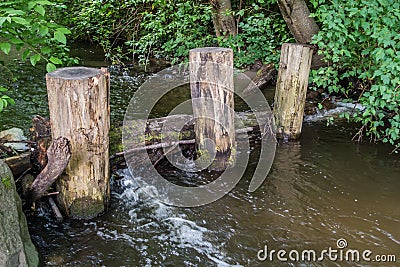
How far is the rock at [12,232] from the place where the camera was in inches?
102

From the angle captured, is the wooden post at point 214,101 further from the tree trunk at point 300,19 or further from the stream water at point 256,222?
the tree trunk at point 300,19

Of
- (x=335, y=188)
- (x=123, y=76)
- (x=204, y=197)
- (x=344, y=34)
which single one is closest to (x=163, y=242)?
(x=204, y=197)

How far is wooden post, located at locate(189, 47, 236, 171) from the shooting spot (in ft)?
13.6

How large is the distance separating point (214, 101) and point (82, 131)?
4.94ft

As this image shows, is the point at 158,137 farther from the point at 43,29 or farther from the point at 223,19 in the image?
the point at 223,19

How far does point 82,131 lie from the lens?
333 cm

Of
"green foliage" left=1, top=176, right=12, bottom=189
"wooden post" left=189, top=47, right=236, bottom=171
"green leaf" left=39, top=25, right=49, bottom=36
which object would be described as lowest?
"green foliage" left=1, top=176, right=12, bottom=189

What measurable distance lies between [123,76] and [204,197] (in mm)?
5039

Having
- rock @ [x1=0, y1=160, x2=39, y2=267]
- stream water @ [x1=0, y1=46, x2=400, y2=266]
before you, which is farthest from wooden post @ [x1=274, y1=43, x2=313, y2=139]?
rock @ [x1=0, y1=160, x2=39, y2=267]

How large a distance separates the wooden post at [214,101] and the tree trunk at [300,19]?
2714mm

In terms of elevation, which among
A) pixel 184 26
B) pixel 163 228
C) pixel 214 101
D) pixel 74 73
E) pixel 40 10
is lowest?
pixel 163 228

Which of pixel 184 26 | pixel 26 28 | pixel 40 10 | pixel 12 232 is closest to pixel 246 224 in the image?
pixel 12 232

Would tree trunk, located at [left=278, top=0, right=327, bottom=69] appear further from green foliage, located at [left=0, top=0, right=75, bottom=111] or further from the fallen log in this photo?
the fallen log

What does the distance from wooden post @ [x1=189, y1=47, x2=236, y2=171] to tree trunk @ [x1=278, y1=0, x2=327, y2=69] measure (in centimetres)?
271
